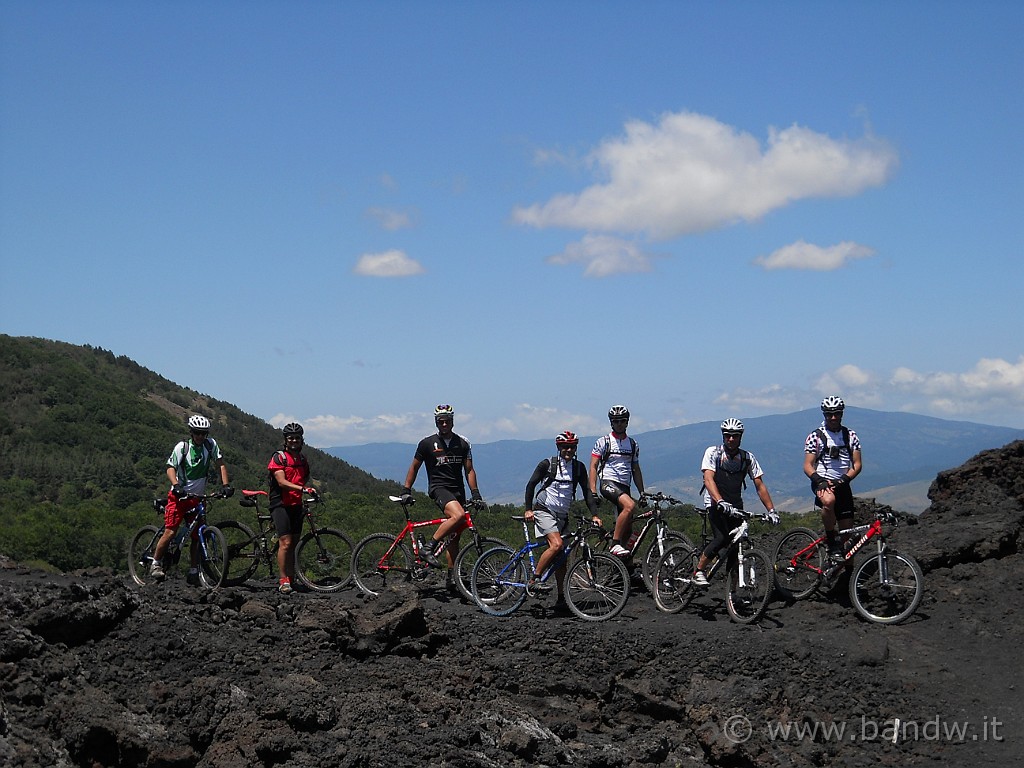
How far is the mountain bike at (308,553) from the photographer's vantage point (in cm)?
1210

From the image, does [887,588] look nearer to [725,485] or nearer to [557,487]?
[725,485]

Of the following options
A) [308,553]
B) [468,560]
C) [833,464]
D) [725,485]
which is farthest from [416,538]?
[833,464]

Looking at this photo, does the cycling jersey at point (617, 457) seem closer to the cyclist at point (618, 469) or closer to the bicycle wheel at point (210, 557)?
the cyclist at point (618, 469)

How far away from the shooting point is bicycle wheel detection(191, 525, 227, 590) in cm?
1207

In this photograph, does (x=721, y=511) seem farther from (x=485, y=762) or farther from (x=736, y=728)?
(x=485, y=762)

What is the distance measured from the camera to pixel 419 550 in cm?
1181

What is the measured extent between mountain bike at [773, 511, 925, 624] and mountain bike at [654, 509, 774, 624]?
33.5 inches

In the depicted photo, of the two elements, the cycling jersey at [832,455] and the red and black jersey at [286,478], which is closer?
the cycling jersey at [832,455]

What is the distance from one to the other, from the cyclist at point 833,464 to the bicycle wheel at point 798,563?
312 mm

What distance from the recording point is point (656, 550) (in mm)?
12055

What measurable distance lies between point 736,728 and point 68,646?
6.57m

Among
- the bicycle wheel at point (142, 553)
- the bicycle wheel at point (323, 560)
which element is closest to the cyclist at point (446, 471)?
the bicycle wheel at point (323, 560)

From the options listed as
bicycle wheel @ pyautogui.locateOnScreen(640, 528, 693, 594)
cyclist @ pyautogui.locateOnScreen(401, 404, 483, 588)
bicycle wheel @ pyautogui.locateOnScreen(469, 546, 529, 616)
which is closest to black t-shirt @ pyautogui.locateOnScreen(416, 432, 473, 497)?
cyclist @ pyautogui.locateOnScreen(401, 404, 483, 588)

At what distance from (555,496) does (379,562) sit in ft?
8.24
